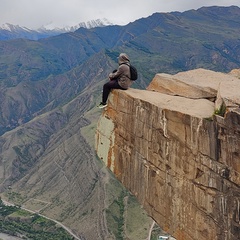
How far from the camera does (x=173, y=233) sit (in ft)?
63.6

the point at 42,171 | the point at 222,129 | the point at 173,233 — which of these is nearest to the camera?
the point at 222,129

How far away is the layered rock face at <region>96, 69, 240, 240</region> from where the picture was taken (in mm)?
16203

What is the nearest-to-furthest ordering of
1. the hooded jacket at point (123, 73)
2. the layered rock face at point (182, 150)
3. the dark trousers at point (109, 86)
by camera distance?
the layered rock face at point (182, 150)
the hooded jacket at point (123, 73)
the dark trousers at point (109, 86)

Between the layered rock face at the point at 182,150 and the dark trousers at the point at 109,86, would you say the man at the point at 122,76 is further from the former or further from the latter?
the layered rock face at the point at 182,150

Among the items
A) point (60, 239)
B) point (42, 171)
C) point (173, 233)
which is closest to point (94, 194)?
point (60, 239)

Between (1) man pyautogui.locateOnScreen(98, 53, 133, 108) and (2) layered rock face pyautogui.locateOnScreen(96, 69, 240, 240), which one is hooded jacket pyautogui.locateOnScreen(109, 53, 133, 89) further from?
(2) layered rock face pyautogui.locateOnScreen(96, 69, 240, 240)

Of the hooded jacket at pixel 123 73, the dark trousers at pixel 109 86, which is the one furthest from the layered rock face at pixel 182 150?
the hooded jacket at pixel 123 73

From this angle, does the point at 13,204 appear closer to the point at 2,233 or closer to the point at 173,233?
the point at 2,233

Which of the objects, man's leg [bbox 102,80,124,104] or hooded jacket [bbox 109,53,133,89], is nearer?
hooded jacket [bbox 109,53,133,89]

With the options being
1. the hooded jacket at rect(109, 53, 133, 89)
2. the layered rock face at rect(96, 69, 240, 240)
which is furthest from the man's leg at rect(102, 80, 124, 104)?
the layered rock face at rect(96, 69, 240, 240)

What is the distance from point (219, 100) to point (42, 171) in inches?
6972

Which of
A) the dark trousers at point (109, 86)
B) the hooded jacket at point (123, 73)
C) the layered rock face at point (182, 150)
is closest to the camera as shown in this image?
the layered rock face at point (182, 150)

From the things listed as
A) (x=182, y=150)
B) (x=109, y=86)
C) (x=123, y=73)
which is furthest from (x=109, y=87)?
(x=182, y=150)

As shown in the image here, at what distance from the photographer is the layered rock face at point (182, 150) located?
16203mm
